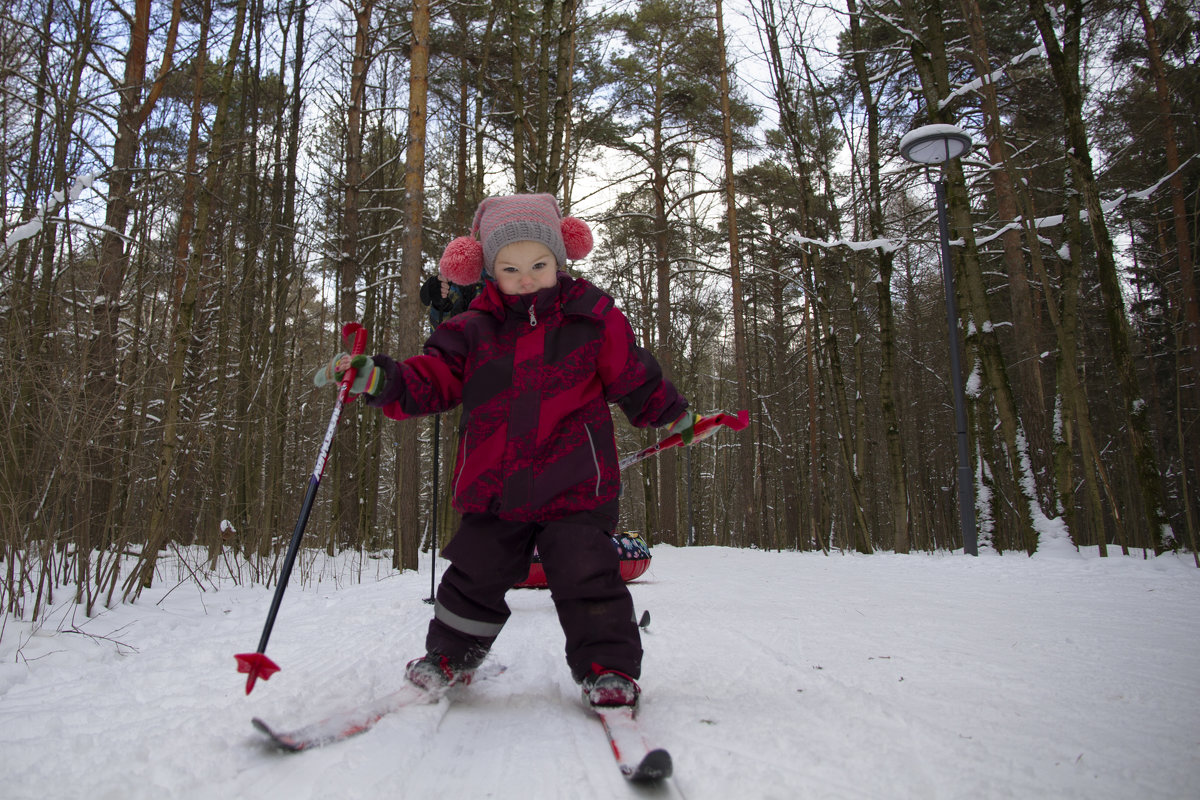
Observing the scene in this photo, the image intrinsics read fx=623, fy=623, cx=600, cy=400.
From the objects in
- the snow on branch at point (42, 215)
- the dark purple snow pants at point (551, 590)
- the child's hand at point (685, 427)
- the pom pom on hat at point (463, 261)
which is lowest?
the dark purple snow pants at point (551, 590)

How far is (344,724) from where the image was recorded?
4.52 ft

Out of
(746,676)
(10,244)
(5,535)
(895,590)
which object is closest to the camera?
(746,676)

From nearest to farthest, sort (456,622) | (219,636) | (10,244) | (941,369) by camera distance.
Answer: (456,622), (219,636), (10,244), (941,369)

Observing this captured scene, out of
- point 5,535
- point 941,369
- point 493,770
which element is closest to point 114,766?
point 493,770

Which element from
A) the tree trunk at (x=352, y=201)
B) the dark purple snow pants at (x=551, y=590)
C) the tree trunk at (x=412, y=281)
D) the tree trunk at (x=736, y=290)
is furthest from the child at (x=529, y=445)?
the tree trunk at (x=736, y=290)

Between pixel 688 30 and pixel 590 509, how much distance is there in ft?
43.8

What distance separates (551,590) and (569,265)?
13.2 feet

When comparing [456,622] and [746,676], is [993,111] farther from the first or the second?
[456,622]

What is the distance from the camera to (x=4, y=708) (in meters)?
1.59

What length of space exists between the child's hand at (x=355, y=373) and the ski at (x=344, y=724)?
789 millimetres

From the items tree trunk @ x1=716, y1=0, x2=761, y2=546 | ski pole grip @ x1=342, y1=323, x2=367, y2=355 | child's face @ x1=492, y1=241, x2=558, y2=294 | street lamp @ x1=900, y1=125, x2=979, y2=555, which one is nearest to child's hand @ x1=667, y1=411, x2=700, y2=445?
child's face @ x1=492, y1=241, x2=558, y2=294

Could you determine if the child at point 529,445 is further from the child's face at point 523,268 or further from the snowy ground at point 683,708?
the snowy ground at point 683,708

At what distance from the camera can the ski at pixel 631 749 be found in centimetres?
114

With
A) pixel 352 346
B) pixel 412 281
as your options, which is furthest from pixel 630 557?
pixel 412 281
